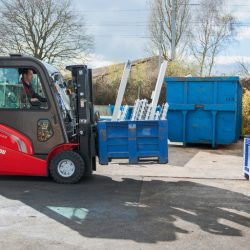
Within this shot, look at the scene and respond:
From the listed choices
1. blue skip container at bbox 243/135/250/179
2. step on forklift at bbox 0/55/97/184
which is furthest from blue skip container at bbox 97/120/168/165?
blue skip container at bbox 243/135/250/179

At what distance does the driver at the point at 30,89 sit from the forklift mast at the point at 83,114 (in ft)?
2.07

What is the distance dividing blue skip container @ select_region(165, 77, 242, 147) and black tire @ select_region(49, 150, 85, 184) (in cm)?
621

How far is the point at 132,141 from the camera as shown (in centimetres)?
814

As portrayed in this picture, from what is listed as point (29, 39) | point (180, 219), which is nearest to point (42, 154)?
point (180, 219)

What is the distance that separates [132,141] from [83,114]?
100 cm

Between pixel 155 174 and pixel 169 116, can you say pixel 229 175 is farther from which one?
pixel 169 116

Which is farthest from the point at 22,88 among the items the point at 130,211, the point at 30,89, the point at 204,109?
the point at 204,109

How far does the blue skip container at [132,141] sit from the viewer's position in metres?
8.12

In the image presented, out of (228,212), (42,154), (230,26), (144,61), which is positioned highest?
(230,26)

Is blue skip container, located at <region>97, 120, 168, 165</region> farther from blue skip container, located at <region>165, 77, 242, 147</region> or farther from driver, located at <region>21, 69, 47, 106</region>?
blue skip container, located at <region>165, 77, 242, 147</region>

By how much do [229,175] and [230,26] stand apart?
2588 centimetres

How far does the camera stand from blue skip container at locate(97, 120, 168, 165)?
8125 mm

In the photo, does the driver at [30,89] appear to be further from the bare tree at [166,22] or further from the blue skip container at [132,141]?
the bare tree at [166,22]

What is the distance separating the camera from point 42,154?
8.06 meters
